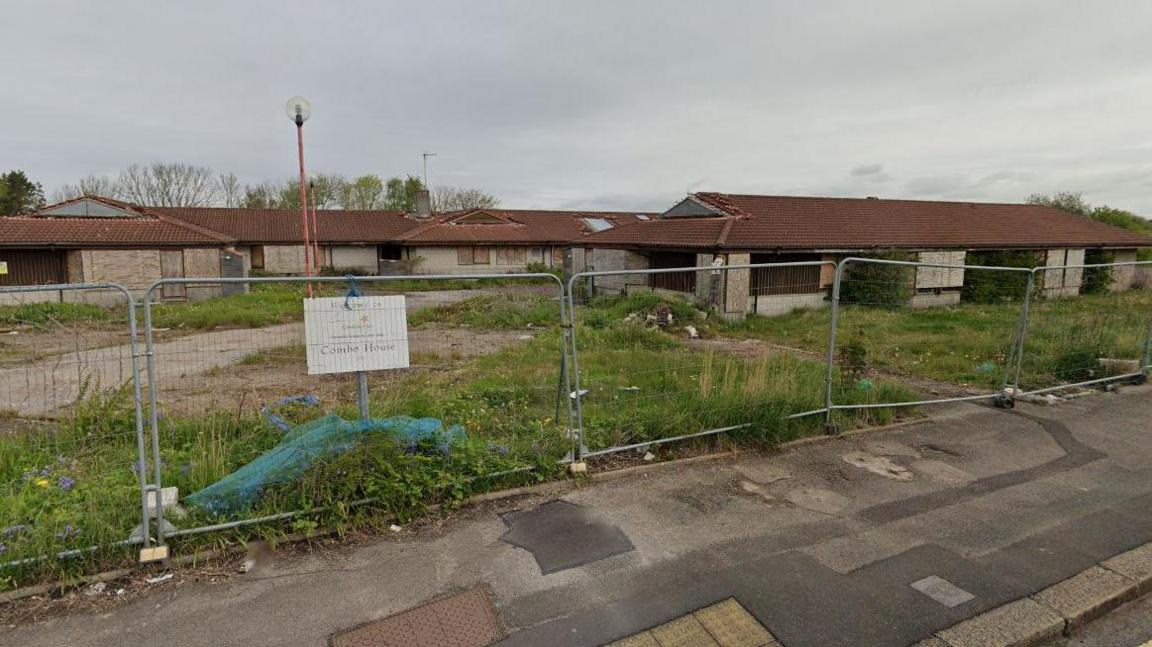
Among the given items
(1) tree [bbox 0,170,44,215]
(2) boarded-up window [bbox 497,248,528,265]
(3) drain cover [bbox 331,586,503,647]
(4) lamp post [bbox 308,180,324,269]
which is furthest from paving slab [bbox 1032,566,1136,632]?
(1) tree [bbox 0,170,44,215]

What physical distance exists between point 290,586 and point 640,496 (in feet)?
8.18

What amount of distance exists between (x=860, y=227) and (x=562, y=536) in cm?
2185

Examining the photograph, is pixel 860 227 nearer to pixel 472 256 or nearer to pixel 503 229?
pixel 503 229

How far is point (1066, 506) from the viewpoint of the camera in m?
4.48

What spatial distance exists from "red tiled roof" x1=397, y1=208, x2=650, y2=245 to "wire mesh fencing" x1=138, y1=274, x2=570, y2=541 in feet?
91.1

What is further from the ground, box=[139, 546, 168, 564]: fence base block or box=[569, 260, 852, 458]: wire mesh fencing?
box=[569, 260, 852, 458]: wire mesh fencing

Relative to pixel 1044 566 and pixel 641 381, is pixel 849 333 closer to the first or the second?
pixel 641 381

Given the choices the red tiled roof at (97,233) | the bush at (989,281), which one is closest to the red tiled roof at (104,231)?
the red tiled roof at (97,233)

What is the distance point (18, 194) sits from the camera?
1774 inches

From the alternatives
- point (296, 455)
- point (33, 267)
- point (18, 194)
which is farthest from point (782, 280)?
point (18, 194)

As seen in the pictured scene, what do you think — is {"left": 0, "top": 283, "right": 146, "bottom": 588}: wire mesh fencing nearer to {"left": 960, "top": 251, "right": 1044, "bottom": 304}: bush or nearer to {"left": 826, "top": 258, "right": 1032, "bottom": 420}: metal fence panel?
{"left": 826, "top": 258, "right": 1032, "bottom": 420}: metal fence panel

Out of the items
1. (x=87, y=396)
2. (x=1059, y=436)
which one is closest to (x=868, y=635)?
(x=1059, y=436)

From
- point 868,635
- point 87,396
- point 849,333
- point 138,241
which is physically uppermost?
point 138,241

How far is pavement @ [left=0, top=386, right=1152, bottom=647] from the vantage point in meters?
3.08
